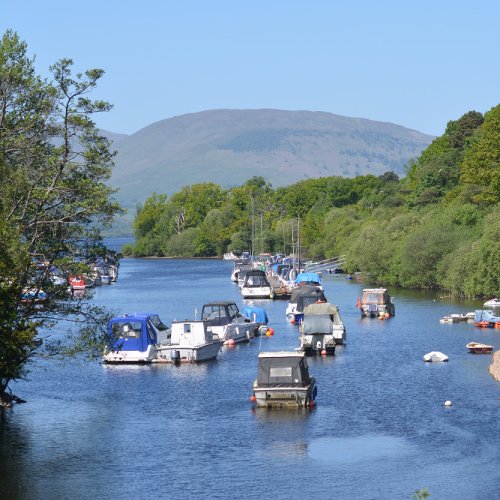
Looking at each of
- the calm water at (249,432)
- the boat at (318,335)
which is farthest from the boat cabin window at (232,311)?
the boat at (318,335)

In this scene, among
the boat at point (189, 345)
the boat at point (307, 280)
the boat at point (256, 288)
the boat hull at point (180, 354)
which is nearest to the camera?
the boat hull at point (180, 354)

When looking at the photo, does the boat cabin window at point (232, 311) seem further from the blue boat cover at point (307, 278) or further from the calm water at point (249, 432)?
the blue boat cover at point (307, 278)

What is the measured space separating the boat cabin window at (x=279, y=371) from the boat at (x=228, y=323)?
24.8 meters

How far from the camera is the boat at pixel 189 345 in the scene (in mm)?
66688

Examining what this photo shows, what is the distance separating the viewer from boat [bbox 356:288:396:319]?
94000 millimetres

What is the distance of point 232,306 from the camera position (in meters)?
83.1

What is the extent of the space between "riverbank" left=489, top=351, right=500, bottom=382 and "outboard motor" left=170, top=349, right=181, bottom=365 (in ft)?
59.9

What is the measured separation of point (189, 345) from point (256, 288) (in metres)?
54.4

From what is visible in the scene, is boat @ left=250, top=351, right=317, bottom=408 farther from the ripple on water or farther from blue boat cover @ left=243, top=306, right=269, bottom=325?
blue boat cover @ left=243, top=306, right=269, bottom=325

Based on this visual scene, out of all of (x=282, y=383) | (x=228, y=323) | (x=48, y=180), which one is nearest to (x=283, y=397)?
(x=282, y=383)

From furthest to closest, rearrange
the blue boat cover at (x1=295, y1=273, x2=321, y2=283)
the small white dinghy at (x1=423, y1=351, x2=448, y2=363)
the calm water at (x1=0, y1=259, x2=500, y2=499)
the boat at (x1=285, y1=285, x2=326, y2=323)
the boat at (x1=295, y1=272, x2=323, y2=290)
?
the blue boat cover at (x1=295, y1=273, x2=321, y2=283) < the boat at (x1=295, y1=272, x2=323, y2=290) < the boat at (x1=285, y1=285, x2=326, y2=323) < the small white dinghy at (x1=423, y1=351, x2=448, y2=363) < the calm water at (x1=0, y1=259, x2=500, y2=499)

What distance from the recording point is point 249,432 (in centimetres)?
4694

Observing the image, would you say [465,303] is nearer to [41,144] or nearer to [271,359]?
[271,359]

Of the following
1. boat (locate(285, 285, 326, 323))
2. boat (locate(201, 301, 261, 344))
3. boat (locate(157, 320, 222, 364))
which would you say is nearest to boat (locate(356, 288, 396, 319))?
boat (locate(285, 285, 326, 323))
